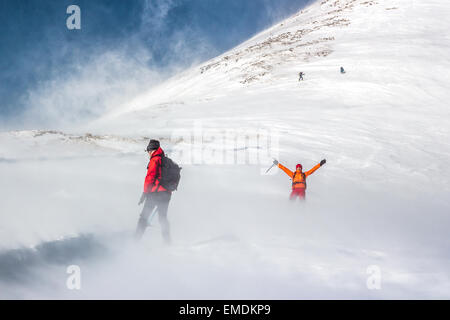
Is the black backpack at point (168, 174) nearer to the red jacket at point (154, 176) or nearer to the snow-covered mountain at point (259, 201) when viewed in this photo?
the red jacket at point (154, 176)

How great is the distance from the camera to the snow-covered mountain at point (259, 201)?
210 inches

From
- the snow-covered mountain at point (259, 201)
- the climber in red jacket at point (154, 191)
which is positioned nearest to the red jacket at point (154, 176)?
the climber in red jacket at point (154, 191)

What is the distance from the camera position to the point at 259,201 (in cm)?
967

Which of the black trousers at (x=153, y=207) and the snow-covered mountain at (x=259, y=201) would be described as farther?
the black trousers at (x=153, y=207)

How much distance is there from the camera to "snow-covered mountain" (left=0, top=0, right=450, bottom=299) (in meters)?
5.33

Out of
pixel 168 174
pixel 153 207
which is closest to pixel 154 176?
pixel 168 174

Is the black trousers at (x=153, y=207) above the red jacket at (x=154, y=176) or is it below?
below

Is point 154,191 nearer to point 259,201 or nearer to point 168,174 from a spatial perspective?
point 168,174

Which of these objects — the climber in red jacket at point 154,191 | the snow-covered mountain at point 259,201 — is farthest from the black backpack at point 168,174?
the snow-covered mountain at point 259,201

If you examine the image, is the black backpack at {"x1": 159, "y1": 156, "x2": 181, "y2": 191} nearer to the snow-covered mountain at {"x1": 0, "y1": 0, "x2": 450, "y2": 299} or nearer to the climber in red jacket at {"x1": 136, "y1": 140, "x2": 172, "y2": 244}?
the climber in red jacket at {"x1": 136, "y1": 140, "x2": 172, "y2": 244}

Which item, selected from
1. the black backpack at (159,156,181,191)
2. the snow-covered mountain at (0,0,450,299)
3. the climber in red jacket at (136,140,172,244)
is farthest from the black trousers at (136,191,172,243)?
the snow-covered mountain at (0,0,450,299)

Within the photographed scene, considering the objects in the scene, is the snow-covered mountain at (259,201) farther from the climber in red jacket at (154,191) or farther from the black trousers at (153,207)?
the climber in red jacket at (154,191)

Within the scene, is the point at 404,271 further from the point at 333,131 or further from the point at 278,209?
the point at 333,131
